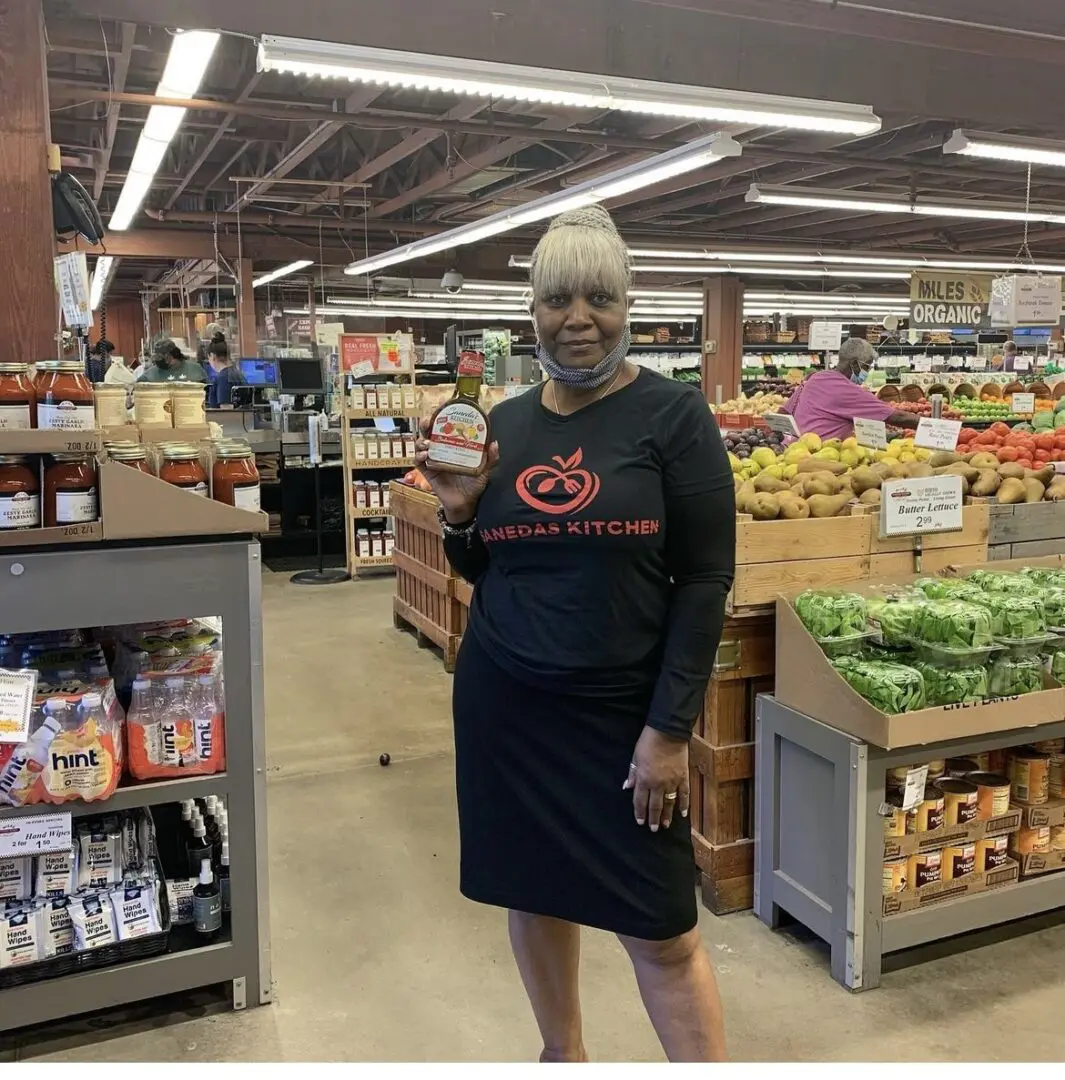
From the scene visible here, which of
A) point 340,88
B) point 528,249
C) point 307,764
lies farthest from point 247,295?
point 307,764

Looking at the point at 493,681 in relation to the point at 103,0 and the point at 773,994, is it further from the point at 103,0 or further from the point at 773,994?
the point at 103,0

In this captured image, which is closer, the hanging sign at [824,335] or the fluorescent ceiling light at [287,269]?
the hanging sign at [824,335]

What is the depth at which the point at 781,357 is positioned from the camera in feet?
56.7

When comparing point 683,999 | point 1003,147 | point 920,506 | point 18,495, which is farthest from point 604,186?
point 683,999

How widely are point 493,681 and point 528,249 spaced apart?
1402 centimetres

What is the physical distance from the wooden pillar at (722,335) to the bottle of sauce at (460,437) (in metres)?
14.1

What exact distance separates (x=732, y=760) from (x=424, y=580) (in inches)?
126

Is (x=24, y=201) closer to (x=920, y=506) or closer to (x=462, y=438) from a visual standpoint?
(x=462, y=438)

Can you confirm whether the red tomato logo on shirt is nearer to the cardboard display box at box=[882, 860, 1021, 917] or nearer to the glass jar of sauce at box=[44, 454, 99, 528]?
the glass jar of sauce at box=[44, 454, 99, 528]

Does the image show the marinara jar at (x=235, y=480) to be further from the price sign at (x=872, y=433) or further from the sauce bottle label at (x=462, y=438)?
the price sign at (x=872, y=433)

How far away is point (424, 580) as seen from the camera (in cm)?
600

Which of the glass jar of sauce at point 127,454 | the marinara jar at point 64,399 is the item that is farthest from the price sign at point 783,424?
the marinara jar at point 64,399

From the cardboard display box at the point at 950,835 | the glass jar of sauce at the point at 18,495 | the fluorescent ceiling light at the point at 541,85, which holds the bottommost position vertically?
the cardboard display box at the point at 950,835

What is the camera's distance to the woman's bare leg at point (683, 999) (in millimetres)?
1851
